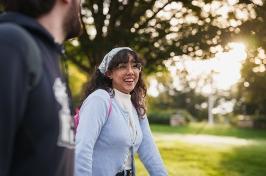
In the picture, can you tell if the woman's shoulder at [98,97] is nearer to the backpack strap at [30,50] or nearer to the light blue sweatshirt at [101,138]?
the light blue sweatshirt at [101,138]

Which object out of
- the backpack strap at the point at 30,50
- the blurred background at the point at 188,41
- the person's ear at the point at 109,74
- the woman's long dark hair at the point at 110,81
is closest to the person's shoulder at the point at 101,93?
the woman's long dark hair at the point at 110,81

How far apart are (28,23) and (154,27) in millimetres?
12271

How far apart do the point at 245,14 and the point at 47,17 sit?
11097mm

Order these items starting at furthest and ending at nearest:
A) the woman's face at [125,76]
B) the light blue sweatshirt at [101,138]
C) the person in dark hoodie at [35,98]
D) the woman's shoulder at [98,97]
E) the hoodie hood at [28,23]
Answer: the woman's face at [125,76]
the woman's shoulder at [98,97]
the light blue sweatshirt at [101,138]
the hoodie hood at [28,23]
the person in dark hoodie at [35,98]

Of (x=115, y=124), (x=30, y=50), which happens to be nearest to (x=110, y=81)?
(x=115, y=124)

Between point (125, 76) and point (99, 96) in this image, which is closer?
point (99, 96)

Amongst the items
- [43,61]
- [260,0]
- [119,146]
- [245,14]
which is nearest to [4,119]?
[43,61]

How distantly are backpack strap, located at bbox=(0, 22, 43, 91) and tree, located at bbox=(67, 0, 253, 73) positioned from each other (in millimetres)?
10354

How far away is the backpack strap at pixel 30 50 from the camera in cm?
148

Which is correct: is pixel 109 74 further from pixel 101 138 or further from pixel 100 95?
pixel 101 138

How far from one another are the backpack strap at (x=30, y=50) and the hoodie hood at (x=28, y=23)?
6cm

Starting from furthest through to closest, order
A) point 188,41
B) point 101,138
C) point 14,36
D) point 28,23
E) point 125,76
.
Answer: point 188,41 < point 125,76 < point 101,138 < point 28,23 < point 14,36

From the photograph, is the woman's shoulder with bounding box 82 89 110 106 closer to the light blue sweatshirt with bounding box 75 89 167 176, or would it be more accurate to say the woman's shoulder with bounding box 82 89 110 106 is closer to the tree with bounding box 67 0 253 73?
the light blue sweatshirt with bounding box 75 89 167 176

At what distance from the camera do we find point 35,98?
1513 millimetres
